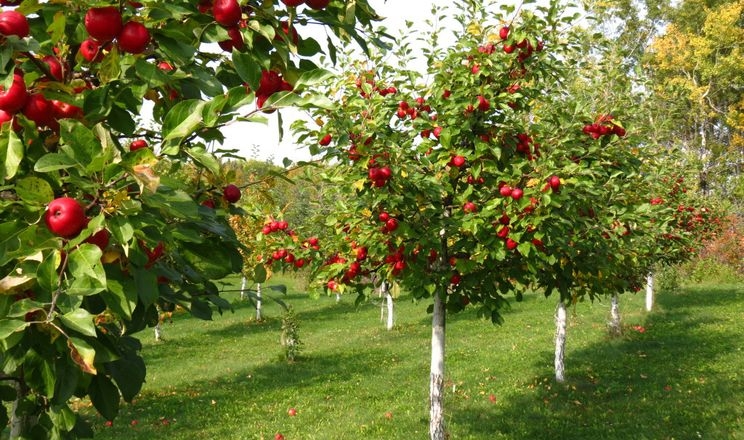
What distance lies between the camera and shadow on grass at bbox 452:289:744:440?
7816 millimetres

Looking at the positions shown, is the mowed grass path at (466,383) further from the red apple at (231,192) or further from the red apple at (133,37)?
the red apple at (133,37)

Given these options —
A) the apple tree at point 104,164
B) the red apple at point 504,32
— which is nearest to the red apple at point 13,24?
the apple tree at point 104,164

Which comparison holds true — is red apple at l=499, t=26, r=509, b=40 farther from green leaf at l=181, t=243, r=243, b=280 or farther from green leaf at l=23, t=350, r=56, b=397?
green leaf at l=23, t=350, r=56, b=397

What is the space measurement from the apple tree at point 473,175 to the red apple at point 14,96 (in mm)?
3063

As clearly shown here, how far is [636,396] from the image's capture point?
371 inches

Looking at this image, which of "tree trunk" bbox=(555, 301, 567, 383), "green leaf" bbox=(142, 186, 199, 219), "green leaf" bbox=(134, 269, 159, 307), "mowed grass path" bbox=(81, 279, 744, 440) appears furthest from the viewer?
"tree trunk" bbox=(555, 301, 567, 383)

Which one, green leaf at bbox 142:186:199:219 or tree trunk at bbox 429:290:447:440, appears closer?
green leaf at bbox 142:186:199:219

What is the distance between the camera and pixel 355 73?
606 centimetres

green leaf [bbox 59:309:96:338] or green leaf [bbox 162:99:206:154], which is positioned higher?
green leaf [bbox 162:99:206:154]

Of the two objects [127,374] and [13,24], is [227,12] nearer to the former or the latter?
[13,24]

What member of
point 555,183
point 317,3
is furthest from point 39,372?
point 555,183

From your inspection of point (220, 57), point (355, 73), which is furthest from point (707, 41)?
point (220, 57)

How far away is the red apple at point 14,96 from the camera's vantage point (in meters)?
1.45

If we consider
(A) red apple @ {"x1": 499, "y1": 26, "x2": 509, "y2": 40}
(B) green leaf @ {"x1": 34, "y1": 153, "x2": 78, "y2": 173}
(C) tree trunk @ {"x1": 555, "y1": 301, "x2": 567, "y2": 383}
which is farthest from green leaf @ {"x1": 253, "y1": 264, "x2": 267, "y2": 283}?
(C) tree trunk @ {"x1": 555, "y1": 301, "x2": 567, "y2": 383}
